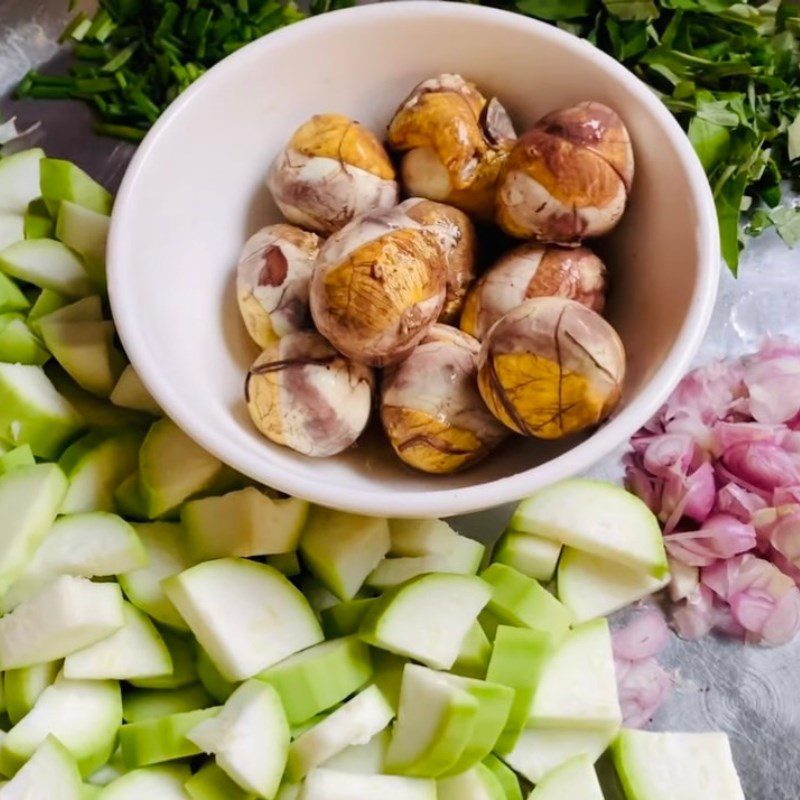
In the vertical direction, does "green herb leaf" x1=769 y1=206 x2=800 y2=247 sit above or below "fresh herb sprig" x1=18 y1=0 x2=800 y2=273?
below

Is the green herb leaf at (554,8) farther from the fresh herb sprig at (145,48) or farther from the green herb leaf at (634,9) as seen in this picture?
the fresh herb sprig at (145,48)

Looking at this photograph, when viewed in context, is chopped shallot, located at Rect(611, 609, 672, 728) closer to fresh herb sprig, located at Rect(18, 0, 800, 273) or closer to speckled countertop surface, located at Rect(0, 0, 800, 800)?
speckled countertop surface, located at Rect(0, 0, 800, 800)

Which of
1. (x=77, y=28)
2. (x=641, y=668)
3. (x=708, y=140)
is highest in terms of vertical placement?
(x=77, y=28)

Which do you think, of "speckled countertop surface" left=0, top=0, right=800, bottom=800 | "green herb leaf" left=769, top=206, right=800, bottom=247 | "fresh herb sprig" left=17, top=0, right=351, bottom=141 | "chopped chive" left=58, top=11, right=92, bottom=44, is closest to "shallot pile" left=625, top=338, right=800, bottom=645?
"speckled countertop surface" left=0, top=0, right=800, bottom=800

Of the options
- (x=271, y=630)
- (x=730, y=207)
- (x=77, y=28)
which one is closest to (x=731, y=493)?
(x=730, y=207)

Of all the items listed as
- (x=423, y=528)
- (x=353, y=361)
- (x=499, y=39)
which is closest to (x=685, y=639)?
(x=423, y=528)

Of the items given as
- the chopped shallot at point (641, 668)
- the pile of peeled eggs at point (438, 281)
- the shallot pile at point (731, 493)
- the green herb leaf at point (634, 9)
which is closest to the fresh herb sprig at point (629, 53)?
the green herb leaf at point (634, 9)

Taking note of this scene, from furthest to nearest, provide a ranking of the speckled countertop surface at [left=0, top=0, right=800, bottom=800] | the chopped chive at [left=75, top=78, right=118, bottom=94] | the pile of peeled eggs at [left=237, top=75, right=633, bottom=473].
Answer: the chopped chive at [left=75, top=78, right=118, bottom=94] < the speckled countertop surface at [left=0, top=0, right=800, bottom=800] < the pile of peeled eggs at [left=237, top=75, right=633, bottom=473]

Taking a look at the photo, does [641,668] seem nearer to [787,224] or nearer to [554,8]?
[787,224]
